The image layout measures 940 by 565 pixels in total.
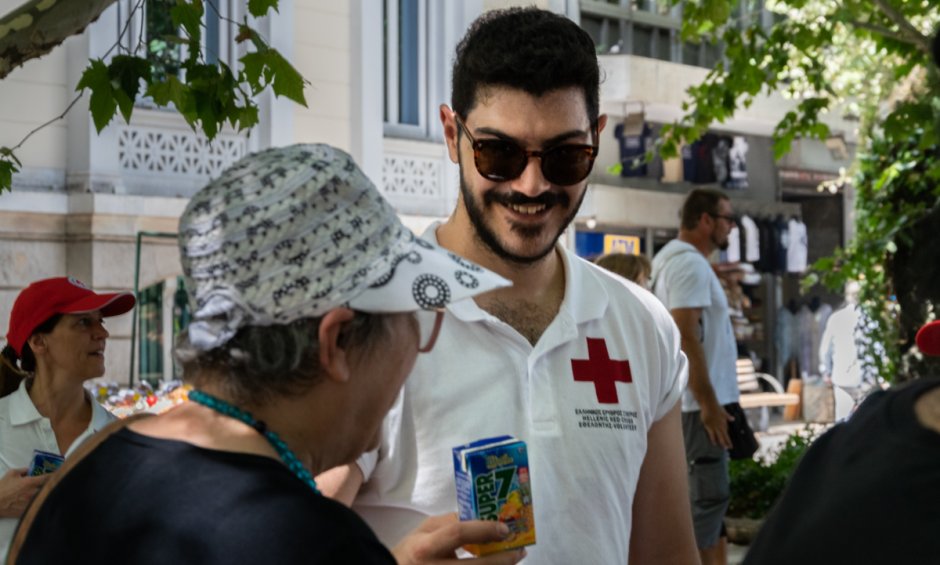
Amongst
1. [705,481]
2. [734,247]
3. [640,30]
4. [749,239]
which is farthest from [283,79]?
[640,30]

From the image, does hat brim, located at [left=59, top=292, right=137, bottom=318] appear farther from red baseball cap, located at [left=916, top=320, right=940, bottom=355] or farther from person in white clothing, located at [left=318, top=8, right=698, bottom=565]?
red baseball cap, located at [left=916, top=320, right=940, bottom=355]

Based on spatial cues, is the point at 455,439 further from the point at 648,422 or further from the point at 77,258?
the point at 77,258

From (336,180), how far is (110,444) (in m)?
0.47

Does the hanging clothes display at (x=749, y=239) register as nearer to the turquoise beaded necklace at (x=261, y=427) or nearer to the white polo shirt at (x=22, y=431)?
the white polo shirt at (x=22, y=431)

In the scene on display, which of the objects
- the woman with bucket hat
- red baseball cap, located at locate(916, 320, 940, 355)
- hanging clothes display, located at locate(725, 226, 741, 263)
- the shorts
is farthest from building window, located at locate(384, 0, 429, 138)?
the woman with bucket hat

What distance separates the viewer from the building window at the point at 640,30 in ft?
72.0

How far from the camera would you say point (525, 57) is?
2.94 metres

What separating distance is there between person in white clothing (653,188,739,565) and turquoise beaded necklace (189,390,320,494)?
5.44m

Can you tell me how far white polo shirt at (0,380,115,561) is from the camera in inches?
194

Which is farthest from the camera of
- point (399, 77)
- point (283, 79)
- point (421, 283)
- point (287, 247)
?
point (399, 77)

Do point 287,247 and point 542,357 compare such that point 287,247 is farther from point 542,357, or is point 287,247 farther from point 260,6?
point 260,6

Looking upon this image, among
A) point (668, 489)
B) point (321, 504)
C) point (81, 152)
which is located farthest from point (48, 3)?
point (81, 152)

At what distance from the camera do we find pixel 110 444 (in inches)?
70.4

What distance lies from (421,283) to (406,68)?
1324 cm
